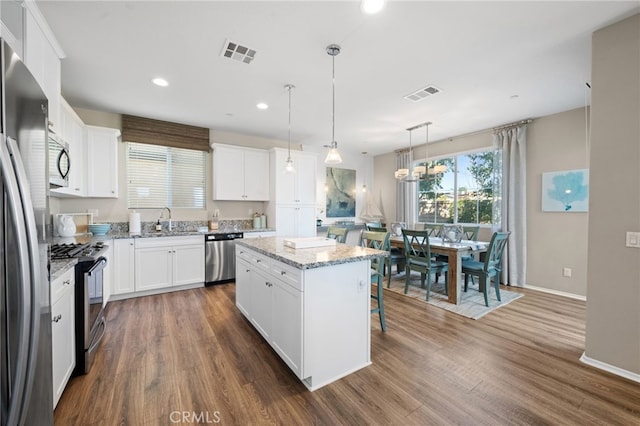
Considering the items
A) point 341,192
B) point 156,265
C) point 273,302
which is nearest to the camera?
point 273,302

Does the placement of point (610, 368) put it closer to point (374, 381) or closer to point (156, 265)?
point (374, 381)

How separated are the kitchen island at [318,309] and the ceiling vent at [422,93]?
7.36ft

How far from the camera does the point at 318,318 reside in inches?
77.5

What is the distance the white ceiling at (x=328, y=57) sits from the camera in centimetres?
202

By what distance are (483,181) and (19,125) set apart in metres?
5.95

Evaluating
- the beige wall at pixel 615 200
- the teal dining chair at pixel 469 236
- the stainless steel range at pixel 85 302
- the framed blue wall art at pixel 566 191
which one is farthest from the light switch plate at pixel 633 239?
the stainless steel range at pixel 85 302

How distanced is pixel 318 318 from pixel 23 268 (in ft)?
5.15

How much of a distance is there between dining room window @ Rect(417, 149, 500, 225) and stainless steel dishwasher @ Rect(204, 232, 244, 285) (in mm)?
3730

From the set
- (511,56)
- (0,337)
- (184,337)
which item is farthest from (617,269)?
(184,337)

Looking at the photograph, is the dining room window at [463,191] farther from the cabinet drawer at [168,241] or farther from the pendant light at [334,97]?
the cabinet drawer at [168,241]

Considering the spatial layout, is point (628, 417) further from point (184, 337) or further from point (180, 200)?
point (180, 200)

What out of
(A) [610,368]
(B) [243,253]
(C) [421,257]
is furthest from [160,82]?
(A) [610,368]

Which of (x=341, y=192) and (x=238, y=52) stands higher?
(x=238, y=52)

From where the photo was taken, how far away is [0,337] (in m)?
0.81
